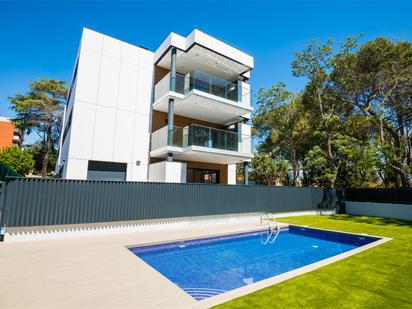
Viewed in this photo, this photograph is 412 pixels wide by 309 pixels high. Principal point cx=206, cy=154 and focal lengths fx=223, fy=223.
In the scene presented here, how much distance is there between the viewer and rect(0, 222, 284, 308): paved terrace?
11.8 feet

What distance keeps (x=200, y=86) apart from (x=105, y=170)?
7.58m

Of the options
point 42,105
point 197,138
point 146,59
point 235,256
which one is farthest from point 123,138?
point 42,105

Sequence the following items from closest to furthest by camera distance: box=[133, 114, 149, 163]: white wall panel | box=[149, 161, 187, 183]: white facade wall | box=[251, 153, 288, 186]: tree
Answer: box=[149, 161, 187, 183]: white facade wall, box=[133, 114, 149, 163]: white wall panel, box=[251, 153, 288, 186]: tree

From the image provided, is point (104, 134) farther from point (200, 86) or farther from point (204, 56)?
point (204, 56)

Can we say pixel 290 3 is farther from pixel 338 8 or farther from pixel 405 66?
pixel 405 66

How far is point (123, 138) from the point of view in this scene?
1348 centimetres

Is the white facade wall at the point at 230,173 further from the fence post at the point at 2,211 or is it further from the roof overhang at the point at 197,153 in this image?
the fence post at the point at 2,211

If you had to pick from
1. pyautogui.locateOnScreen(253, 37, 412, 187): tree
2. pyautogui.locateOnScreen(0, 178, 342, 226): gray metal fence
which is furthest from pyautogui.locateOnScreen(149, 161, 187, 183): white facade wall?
pyautogui.locateOnScreen(253, 37, 412, 187): tree

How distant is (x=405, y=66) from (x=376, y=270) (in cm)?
Result: 1974

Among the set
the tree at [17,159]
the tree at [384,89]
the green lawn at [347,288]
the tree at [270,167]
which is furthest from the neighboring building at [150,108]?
the tree at [17,159]

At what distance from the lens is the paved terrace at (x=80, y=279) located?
360 centimetres

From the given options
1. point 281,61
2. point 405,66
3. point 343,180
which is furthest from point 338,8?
point 343,180

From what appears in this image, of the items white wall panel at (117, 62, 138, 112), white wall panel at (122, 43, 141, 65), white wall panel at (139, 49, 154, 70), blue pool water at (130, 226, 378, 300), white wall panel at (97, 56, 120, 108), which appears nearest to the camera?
blue pool water at (130, 226, 378, 300)

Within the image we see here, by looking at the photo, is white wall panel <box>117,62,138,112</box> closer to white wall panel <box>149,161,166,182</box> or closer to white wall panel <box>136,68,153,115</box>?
white wall panel <box>136,68,153,115</box>
